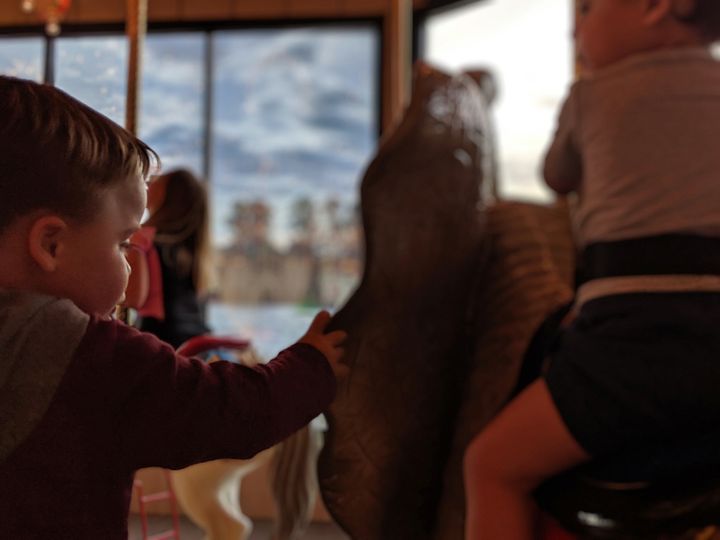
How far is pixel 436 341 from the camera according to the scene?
932 millimetres

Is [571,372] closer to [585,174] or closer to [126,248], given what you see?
[585,174]

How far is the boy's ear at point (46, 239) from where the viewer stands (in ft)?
2.02

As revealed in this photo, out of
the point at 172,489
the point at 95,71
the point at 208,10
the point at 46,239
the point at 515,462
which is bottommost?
the point at 172,489

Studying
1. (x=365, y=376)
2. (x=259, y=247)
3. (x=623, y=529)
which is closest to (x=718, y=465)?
(x=623, y=529)

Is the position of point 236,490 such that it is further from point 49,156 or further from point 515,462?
point 49,156

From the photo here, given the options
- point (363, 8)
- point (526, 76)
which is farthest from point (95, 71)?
point (363, 8)

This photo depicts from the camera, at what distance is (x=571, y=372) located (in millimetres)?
787

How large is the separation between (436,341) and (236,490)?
771mm

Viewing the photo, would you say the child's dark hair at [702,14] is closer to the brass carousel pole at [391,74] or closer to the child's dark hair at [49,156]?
the child's dark hair at [49,156]

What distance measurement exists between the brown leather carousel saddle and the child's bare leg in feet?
0.08

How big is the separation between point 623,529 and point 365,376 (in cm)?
27

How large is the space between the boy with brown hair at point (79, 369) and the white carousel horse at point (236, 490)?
28.7 inches

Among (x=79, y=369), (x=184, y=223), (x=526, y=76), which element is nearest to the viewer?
(x=79, y=369)

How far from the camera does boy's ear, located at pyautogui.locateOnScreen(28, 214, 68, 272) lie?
617 millimetres
